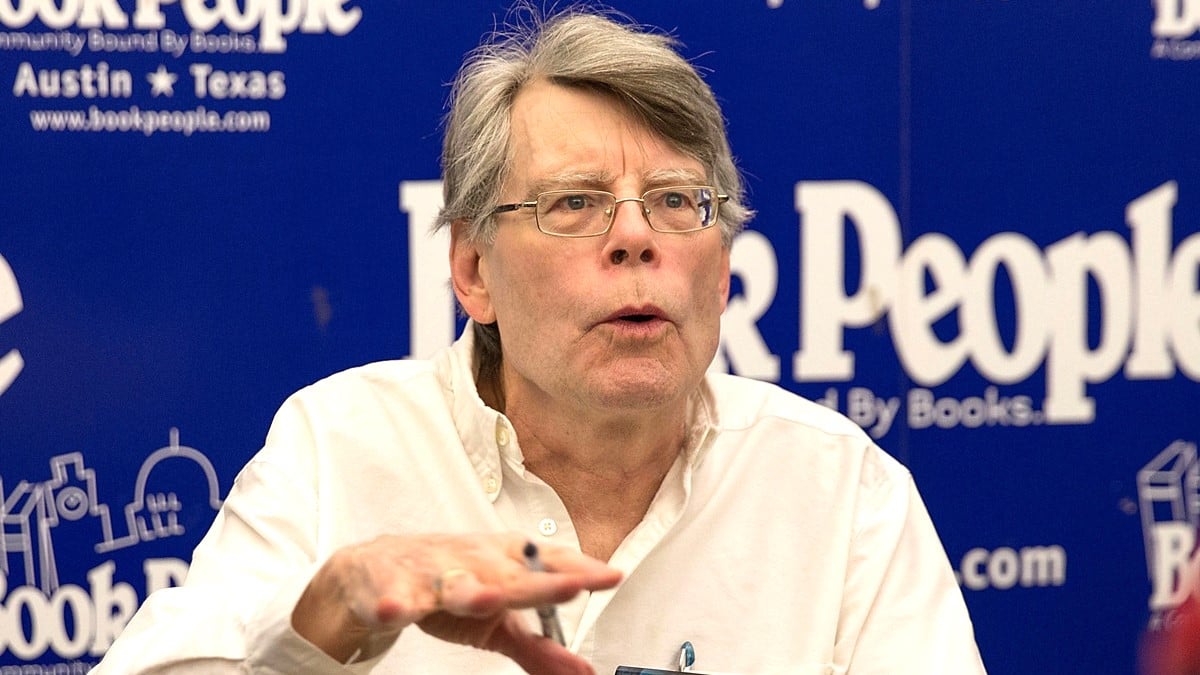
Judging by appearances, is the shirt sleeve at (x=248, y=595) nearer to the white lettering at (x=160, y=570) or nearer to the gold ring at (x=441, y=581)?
the gold ring at (x=441, y=581)

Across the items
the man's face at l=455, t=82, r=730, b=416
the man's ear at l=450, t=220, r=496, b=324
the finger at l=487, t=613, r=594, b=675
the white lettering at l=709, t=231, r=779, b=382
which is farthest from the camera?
the white lettering at l=709, t=231, r=779, b=382

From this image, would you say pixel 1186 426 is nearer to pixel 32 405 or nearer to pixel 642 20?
pixel 642 20

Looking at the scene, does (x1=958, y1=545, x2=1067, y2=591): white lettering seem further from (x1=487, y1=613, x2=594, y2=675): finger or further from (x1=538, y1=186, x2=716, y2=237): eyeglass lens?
(x1=487, y1=613, x2=594, y2=675): finger

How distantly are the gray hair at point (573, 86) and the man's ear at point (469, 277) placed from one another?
2 centimetres

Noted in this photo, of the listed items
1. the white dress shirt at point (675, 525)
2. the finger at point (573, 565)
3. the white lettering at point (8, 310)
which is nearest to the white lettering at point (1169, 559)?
the white dress shirt at point (675, 525)

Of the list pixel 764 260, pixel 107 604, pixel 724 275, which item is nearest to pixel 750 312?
pixel 764 260

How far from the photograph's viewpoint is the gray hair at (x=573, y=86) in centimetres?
191

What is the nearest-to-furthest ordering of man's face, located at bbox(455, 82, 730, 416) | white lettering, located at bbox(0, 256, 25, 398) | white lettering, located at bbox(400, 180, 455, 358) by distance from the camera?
man's face, located at bbox(455, 82, 730, 416) → white lettering, located at bbox(0, 256, 25, 398) → white lettering, located at bbox(400, 180, 455, 358)

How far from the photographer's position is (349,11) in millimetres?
2822

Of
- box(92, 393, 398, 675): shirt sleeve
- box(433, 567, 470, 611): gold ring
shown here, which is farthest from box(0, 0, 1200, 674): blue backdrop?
box(433, 567, 470, 611): gold ring

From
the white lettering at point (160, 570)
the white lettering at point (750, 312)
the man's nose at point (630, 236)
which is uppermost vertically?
the man's nose at point (630, 236)

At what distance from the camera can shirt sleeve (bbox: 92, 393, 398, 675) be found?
1.47 meters

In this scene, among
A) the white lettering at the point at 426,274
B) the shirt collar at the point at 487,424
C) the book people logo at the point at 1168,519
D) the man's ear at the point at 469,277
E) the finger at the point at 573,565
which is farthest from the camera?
the book people logo at the point at 1168,519

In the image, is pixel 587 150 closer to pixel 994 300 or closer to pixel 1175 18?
pixel 994 300
